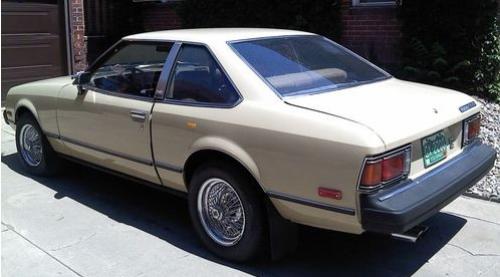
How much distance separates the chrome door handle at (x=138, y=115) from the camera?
436cm

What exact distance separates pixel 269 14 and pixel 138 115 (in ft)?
18.1

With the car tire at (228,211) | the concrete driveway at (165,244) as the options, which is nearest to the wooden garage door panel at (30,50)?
the concrete driveway at (165,244)

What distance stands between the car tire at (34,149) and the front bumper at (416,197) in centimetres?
359

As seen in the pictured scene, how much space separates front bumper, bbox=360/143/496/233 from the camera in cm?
318

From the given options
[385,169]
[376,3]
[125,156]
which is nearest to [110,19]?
[376,3]

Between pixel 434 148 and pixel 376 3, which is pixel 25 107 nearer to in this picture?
pixel 434 148

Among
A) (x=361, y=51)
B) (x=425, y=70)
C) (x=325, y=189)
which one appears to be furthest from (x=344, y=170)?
(x=361, y=51)

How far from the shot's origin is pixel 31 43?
1011 centimetres

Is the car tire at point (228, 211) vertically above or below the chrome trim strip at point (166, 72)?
below

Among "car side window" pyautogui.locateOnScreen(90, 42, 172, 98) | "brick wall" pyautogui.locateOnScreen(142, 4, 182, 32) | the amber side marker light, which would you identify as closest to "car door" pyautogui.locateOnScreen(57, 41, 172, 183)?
"car side window" pyautogui.locateOnScreen(90, 42, 172, 98)

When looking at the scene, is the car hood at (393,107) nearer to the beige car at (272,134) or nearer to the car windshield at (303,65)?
the beige car at (272,134)

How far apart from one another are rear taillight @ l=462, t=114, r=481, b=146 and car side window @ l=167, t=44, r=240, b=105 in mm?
1599

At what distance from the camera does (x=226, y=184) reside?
387 cm

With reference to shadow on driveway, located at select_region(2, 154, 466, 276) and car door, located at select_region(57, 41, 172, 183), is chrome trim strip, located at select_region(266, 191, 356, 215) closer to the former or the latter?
shadow on driveway, located at select_region(2, 154, 466, 276)
